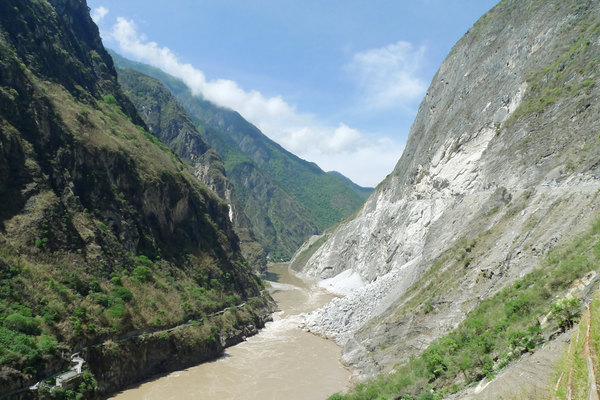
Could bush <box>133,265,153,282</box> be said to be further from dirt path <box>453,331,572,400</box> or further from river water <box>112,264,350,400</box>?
dirt path <box>453,331,572,400</box>

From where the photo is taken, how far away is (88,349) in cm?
2208

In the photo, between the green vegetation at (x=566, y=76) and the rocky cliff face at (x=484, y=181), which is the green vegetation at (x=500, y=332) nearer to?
the rocky cliff face at (x=484, y=181)

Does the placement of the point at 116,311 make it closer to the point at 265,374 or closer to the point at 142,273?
the point at 142,273

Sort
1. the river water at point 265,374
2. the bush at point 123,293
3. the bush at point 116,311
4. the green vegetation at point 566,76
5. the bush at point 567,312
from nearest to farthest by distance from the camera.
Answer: the bush at point 567,312 < the river water at point 265,374 < the bush at point 116,311 < the bush at point 123,293 < the green vegetation at point 566,76

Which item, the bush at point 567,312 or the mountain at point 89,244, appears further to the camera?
the mountain at point 89,244

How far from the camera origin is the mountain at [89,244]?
21.1 meters

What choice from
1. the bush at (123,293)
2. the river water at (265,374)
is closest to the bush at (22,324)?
the river water at (265,374)

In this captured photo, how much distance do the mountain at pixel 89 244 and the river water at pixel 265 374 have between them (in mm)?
1600

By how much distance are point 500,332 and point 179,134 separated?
132 meters

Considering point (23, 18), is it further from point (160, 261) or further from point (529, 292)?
point (529, 292)

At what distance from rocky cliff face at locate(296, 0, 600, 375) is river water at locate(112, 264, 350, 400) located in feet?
7.23

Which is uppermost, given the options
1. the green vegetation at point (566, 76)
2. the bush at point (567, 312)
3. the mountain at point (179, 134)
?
the mountain at point (179, 134)

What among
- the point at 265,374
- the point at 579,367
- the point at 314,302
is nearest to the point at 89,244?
the point at 265,374

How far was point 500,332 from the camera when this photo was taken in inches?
468
